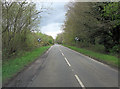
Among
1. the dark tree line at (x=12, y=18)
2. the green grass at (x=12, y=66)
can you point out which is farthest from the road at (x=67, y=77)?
the dark tree line at (x=12, y=18)

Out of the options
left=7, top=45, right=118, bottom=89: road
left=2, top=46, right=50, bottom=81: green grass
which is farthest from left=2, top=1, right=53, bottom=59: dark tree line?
left=7, top=45, right=118, bottom=89: road

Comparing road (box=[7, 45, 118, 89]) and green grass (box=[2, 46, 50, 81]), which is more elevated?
green grass (box=[2, 46, 50, 81])

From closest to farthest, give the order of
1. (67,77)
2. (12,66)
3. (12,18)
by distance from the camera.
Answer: (67,77)
(12,66)
(12,18)

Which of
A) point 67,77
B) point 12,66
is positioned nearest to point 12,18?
point 12,66

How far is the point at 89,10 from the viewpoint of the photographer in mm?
21453

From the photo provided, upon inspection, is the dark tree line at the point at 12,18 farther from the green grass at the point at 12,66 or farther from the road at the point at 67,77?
the road at the point at 67,77

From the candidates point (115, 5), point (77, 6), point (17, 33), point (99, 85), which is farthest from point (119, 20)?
point (77, 6)

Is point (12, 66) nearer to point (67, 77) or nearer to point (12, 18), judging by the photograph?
point (67, 77)

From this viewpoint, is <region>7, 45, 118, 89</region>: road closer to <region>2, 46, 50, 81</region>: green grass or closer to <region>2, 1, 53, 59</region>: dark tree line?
<region>2, 46, 50, 81</region>: green grass

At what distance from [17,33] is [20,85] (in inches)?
564

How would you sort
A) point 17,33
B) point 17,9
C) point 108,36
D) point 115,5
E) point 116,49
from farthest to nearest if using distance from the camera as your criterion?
point 108,36 → point 116,49 → point 17,33 → point 17,9 → point 115,5

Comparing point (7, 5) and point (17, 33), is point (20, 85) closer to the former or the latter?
point (7, 5)

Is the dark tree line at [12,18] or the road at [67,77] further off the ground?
the dark tree line at [12,18]

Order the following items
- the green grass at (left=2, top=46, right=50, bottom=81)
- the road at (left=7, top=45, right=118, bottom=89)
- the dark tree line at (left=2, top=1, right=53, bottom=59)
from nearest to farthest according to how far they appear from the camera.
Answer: the road at (left=7, top=45, right=118, bottom=89) → the green grass at (left=2, top=46, right=50, bottom=81) → the dark tree line at (left=2, top=1, right=53, bottom=59)
